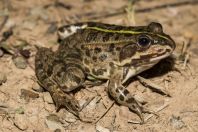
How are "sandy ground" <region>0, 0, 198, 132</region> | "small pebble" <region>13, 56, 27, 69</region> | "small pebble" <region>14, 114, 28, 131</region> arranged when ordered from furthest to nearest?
1. "small pebble" <region>13, 56, 27, 69</region>
2. "sandy ground" <region>0, 0, 198, 132</region>
3. "small pebble" <region>14, 114, 28, 131</region>

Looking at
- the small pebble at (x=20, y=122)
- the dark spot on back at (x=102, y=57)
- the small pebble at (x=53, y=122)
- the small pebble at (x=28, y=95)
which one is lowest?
the small pebble at (x=20, y=122)

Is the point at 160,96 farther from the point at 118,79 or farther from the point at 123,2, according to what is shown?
the point at 123,2

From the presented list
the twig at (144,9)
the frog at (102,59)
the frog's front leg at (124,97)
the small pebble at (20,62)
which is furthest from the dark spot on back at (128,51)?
the twig at (144,9)

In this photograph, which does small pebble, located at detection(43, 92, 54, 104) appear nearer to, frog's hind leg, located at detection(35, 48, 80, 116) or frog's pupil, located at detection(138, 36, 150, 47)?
frog's hind leg, located at detection(35, 48, 80, 116)

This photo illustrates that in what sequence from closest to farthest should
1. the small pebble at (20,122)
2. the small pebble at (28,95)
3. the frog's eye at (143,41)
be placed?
the small pebble at (20,122) < the frog's eye at (143,41) < the small pebble at (28,95)

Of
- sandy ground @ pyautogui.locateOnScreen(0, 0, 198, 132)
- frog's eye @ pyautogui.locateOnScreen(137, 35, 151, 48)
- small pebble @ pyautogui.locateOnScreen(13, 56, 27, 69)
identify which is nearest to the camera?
sandy ground @ pyautogui.locateOnScreen(0, 0, 198, 132)

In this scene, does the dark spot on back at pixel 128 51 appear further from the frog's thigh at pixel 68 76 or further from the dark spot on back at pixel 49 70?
the dark spot on back at pixel 49 70

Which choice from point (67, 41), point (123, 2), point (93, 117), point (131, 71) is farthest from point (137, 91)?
point (123, 2)

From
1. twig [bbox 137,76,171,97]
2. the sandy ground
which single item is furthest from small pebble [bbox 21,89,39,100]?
twig [bbox 137,76,171,97]
